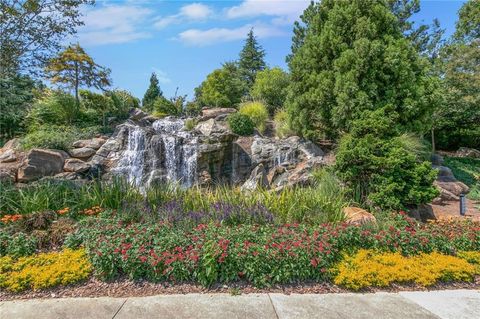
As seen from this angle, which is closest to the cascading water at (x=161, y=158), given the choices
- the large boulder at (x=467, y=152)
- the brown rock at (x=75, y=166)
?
the brown rock at (x=75, y=166)

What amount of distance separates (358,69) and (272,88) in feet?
19.3

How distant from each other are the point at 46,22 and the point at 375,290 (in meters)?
8.55

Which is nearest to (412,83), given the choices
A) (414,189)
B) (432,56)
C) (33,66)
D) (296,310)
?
(414,189)

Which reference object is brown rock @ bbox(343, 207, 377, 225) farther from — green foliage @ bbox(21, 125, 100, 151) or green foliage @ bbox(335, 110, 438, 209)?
green foliage @ bbox(21, 125, 100, 151)

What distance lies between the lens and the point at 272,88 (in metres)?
13.1

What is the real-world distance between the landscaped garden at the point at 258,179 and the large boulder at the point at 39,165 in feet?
0.11

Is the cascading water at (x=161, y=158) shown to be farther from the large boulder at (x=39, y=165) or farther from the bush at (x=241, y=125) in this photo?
the bush at (x=241, y=125)

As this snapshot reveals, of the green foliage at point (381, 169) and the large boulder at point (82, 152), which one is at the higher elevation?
the large boulder at point (82, 152)

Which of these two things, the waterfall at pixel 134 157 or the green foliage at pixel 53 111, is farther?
the green foliage at pixel 53 111

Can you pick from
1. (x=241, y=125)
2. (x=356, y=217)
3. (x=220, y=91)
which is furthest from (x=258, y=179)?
(x=220, y=91)

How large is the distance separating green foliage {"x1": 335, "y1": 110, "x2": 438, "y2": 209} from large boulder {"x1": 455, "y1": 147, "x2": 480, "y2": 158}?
41.8ft

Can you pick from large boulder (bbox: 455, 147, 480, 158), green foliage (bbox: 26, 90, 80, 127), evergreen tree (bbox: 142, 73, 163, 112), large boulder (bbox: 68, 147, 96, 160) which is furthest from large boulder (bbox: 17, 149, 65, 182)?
large boulder (bbox: 455, 147, 480, 158)

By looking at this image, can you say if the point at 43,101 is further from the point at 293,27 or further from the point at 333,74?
the point at 293,27

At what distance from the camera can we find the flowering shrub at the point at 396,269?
11.0 ft
